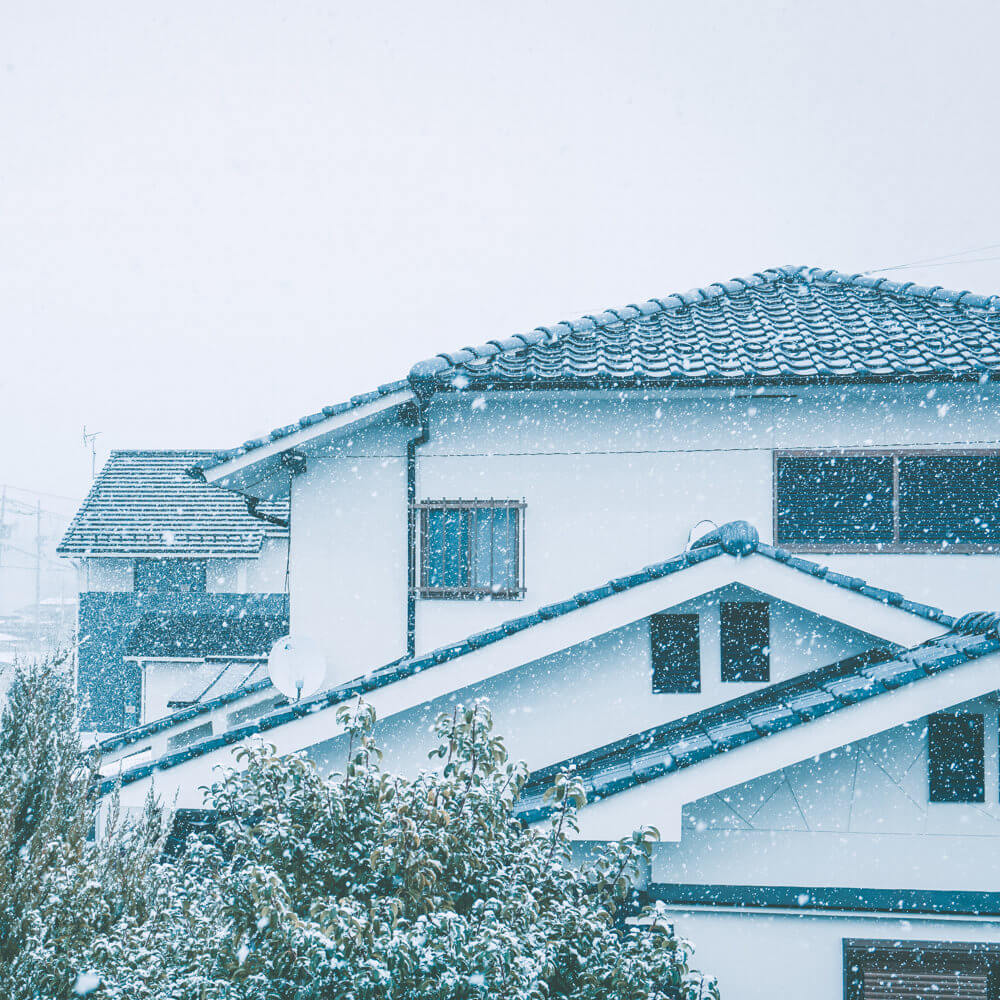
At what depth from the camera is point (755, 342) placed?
945 centimetres

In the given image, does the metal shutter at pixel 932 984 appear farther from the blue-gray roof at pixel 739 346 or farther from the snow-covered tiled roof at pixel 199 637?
the snow-covered tiled roof at pixel 199 637

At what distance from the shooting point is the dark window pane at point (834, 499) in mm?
8719

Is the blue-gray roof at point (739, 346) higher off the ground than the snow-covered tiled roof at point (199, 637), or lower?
higher

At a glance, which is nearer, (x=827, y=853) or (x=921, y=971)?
(x=921, y=971)

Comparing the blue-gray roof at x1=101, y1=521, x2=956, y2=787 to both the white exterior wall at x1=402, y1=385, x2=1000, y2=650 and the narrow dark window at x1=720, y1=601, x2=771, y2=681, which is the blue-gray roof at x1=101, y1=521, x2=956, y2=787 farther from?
the white exterior wall at x1=402, y1=385, x2=1000, y2=650

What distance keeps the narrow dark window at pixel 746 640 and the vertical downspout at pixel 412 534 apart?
11.3 feet

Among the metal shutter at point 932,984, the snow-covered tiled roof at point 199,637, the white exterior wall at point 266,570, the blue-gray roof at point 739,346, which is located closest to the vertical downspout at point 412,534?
the blue-gray roof at point 739,346

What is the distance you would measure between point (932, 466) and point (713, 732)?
459 centimetres

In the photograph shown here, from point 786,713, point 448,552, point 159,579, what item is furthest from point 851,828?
point 159,579

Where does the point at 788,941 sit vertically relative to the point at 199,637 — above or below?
below

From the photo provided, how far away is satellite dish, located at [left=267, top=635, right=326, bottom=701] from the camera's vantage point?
29.9 feet

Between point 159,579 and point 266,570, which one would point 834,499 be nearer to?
point 266,570

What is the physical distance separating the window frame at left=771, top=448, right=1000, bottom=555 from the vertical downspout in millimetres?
3863

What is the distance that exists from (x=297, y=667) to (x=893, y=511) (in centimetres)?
661
